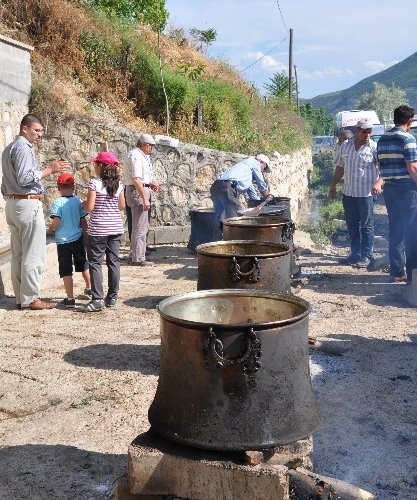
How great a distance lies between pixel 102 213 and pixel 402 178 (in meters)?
3.87

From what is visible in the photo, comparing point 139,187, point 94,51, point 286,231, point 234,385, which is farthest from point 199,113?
point 234,385

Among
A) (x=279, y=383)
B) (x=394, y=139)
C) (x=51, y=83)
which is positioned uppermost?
(x=51, y=83)

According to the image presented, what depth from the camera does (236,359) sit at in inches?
114

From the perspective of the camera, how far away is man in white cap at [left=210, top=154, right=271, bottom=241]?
9.41 metres

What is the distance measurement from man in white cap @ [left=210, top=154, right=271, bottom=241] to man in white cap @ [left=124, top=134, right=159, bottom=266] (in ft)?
3.25

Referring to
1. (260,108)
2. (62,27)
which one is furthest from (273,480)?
(260,108)

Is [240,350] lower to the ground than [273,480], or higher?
higher

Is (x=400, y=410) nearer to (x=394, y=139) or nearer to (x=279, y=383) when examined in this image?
(x=279, y=383)

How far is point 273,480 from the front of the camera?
2.89 meters

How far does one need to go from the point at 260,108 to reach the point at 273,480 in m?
19.3

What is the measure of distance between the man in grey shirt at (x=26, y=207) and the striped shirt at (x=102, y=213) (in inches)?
16.5

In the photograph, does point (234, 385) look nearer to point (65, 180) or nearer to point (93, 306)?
point (93, 306)

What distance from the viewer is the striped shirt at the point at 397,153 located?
811 cm

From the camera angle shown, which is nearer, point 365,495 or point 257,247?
point 365,495
